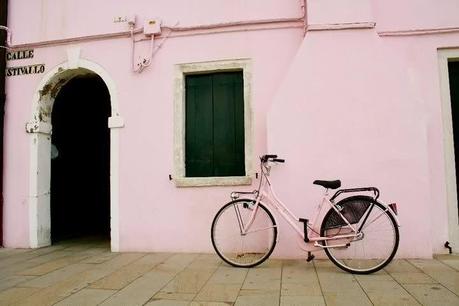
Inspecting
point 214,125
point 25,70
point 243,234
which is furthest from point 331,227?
point 25,70

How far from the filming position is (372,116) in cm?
524

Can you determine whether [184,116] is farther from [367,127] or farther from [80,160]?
[80,160]

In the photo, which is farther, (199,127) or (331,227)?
(199,127)

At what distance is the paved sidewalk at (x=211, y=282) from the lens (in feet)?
12.0

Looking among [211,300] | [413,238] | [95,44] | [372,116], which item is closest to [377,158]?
[372,116]

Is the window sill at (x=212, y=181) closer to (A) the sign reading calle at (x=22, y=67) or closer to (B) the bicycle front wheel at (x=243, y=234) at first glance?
(B) the bicycle front wheel at (x=243, y=234)

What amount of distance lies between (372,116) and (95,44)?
474cm

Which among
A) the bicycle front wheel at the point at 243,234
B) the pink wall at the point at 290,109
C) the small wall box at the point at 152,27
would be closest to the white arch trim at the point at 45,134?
the pink wall at the point at 290,109

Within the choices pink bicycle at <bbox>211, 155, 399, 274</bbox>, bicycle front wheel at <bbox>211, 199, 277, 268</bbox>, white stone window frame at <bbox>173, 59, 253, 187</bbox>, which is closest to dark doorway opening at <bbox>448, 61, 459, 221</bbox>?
pink bicycle at <bbox>211, 155, 399, 274</bbox>

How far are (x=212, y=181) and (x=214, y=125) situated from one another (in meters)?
0.94

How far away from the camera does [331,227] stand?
4590mm

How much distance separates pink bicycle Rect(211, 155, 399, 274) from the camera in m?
4.49

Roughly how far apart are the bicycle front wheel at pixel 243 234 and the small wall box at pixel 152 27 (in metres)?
3.16

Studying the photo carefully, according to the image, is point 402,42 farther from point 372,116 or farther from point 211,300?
point 211,300
